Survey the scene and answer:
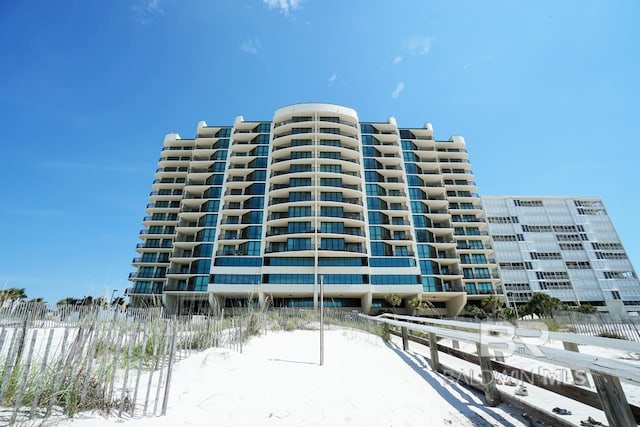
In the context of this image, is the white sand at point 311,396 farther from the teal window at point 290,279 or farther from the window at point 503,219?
the window at point 503,219

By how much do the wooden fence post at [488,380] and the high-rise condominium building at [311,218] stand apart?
89.9 feet

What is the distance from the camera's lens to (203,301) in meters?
37.5

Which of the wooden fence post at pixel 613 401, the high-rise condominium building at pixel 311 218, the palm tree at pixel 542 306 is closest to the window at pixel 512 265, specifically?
the high-rise condominium building at pixel 311 218

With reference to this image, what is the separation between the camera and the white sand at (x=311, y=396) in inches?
159

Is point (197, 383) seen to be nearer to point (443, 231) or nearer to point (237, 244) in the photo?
point (237, 244)

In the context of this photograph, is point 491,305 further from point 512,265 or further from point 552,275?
point 552,275

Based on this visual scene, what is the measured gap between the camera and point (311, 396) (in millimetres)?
4980

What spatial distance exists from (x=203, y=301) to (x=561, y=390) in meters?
40.2

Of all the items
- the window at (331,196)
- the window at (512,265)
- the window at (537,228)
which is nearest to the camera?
the window at (331,196)

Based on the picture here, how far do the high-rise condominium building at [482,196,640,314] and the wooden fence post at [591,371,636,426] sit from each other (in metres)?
56.3

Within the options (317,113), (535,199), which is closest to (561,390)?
(317,113)

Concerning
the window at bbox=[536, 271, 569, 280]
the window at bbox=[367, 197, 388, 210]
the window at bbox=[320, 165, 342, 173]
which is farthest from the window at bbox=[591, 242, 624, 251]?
the window at bbox=[320, 165, 342, 173]

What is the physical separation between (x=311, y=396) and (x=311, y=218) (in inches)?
1273

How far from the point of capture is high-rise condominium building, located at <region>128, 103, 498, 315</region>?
116 ft
